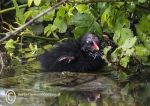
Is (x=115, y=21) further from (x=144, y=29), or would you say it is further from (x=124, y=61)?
(x=124, y=61)

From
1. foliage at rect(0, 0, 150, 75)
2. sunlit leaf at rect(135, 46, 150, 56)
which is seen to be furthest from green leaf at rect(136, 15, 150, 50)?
sunlit leaf at rect(135, 46, 150, 56)

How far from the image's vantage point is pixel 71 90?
4.79 m

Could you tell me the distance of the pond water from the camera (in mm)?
4254

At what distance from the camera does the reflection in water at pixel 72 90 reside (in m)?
4.24

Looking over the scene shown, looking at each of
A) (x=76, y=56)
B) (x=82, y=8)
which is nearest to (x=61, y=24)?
(x=82, y=8)

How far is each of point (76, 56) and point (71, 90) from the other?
3.97 feet

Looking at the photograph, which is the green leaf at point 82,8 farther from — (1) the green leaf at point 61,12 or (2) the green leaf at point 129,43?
(2) the green leaf at point 129,43

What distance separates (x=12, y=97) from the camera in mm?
4523

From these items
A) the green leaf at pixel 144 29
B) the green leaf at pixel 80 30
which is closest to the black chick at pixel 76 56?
the green leaf at pixel 80 30

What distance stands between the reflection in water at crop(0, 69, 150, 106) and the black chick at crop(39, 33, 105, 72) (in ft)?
0.65

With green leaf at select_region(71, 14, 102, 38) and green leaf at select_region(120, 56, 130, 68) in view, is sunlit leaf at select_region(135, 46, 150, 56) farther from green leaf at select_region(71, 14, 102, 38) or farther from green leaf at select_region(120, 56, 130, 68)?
green leaf at select_region(71, 14, 102, 38)

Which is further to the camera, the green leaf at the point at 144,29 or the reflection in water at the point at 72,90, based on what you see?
the green leaf at the point at 144,29

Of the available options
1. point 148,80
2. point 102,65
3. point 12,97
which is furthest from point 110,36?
point 12,97

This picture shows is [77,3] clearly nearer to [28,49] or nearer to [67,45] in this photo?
[67,45]
